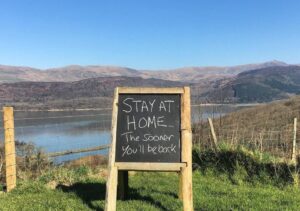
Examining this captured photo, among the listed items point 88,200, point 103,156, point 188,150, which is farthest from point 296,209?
point 103,156

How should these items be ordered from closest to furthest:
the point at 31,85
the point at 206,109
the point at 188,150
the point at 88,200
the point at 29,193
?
the point at 188,150, the point at 88,200, the point at 29,193, the point at 206,109, the point at 31,85

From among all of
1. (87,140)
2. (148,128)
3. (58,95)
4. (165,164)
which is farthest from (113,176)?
(58,95)

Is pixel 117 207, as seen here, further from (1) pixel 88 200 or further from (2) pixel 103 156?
(2) pixel 103 156

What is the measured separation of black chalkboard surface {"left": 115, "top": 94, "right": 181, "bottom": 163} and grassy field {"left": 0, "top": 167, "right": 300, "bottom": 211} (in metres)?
0.90

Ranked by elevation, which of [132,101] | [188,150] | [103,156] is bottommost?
[103,156]

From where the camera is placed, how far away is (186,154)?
23.4 feet

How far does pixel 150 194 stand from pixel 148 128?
1.65 m

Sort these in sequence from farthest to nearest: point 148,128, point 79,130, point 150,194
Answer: point 79,130
point 150,194
point 148,128

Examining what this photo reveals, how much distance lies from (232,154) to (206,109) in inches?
263

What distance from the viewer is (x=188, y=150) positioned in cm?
718

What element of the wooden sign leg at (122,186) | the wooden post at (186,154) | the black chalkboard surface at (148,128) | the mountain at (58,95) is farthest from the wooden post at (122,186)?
the mountain at (58,95)

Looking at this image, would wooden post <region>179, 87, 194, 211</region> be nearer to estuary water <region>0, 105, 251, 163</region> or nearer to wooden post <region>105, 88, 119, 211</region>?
wooden post <region>105, 88, 119, 211</region>

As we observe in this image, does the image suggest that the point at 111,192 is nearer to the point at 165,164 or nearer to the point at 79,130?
the point at 165,164

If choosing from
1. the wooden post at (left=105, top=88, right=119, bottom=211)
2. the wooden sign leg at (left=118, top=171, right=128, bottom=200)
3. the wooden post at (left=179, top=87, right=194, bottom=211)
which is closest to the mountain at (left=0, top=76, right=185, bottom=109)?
the wooden sign leg at (left=118, top=171, right=128, bottom=200)
